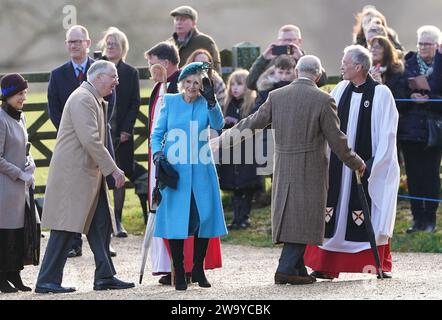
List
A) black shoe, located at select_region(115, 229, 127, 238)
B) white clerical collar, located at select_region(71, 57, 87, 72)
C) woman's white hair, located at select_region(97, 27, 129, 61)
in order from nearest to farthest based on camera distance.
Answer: white clerical collar, located at select_region(71, 57, 87, 72) → woman's white hair, located at select_region(97, 27, 129, 61) → black shoe, located at select_region(115, 229, 127, 238)

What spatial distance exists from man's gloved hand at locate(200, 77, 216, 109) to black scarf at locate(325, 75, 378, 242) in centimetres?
130

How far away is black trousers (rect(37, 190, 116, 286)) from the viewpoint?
1028 cm

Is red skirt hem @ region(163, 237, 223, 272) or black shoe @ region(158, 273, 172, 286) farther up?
red skirt hem @ region(163, 237, 223, 272)

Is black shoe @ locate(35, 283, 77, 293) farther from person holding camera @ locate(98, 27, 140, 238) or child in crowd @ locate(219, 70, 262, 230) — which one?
child in crowd @ locate(219, 70, 262, 230)

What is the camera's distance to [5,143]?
10383 mm

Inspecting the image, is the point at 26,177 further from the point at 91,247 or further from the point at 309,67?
the point at 309,67

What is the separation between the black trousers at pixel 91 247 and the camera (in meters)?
10.3

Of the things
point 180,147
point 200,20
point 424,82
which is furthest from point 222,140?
point 200,20

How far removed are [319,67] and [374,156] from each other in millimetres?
909

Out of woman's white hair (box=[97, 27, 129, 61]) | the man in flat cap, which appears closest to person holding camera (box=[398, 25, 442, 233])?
the man in flat cap

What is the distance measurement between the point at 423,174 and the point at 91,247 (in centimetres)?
497

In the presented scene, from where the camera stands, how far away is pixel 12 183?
10.4 m

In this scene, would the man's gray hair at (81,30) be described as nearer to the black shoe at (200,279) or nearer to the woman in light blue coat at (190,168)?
the woman in light blue coat at (190,168)
